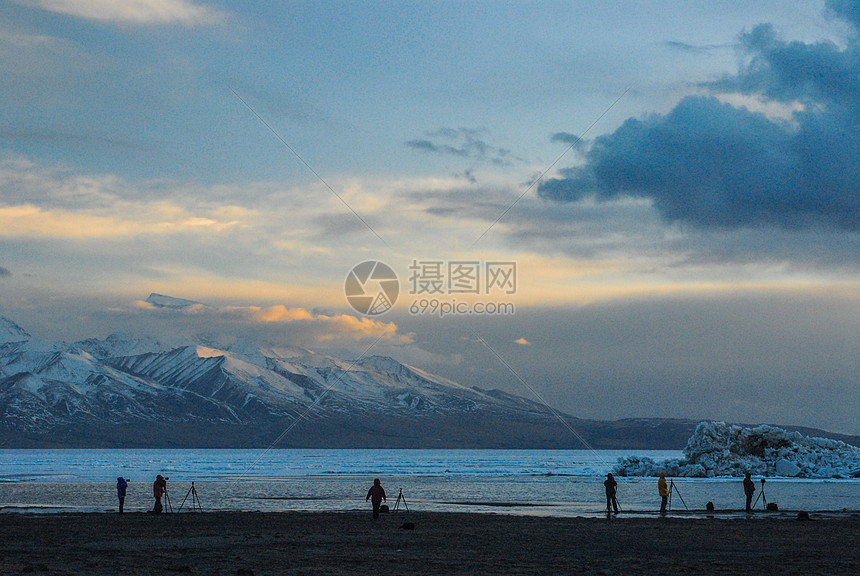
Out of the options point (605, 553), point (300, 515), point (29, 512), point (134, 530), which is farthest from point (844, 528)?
point (29, 512)

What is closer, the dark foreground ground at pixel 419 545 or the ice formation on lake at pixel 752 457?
the dark foreground ground at pixel 419 545

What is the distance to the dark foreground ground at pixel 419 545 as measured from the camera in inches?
929

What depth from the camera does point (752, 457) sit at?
4085 inches

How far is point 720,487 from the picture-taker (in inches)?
2945

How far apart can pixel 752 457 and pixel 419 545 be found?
83.0 m

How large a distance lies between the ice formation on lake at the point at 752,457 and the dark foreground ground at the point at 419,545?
6016cm

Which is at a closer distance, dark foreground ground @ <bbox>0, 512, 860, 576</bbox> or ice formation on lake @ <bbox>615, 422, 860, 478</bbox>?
dark foreground ground @ <bbox>0, 512, 860, 576</bbox>

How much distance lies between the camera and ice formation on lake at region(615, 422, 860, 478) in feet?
327

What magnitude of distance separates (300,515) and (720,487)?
43.3 m

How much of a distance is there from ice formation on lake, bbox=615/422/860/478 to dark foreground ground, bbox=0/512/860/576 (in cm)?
6016

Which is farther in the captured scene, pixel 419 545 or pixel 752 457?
pixel 752 457

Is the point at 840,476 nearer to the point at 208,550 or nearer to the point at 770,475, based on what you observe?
the point at 770,475

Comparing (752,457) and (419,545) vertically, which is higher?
(752,457)

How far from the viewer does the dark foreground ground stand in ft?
77.4
